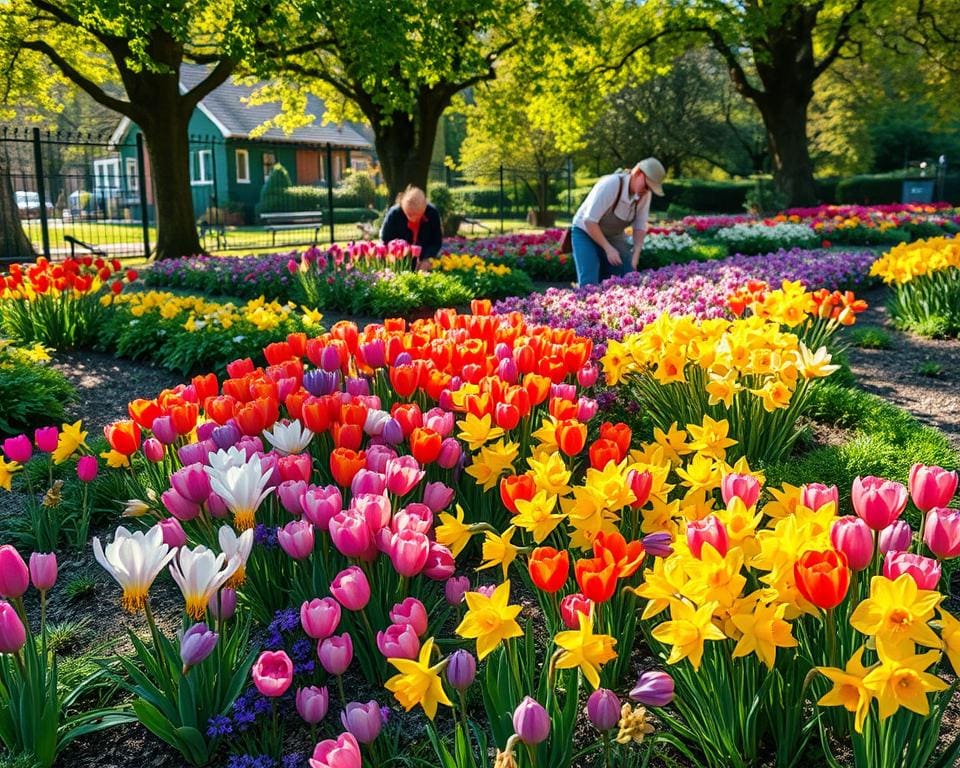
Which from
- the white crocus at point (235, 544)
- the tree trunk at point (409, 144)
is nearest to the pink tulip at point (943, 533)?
the white crocus at point (235, 544)

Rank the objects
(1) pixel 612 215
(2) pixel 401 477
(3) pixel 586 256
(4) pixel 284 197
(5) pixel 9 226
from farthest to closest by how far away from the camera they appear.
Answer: (4) pixel 284 197 → (5) pixel 9 226 → (3) pixel 586 256 → (1) pixel 612 215 → (2) pixel 401 477

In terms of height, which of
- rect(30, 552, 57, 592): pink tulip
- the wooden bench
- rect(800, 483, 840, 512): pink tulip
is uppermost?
the wooden bench

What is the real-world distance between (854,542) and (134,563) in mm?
1524

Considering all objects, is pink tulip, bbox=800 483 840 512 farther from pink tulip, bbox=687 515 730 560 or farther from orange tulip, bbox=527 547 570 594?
orange tulip, bbox=527 547 570 594

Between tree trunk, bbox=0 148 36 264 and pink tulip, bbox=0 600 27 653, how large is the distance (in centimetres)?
1637

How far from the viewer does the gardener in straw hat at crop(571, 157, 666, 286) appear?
7.52 metres

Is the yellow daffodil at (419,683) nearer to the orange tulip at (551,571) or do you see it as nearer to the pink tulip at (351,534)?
the orange tulip at (551,571)

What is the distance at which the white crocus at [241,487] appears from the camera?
2.13m

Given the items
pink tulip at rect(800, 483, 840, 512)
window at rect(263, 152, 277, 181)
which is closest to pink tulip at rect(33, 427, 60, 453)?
pink tulip at rect(800, 483, 840, 512)

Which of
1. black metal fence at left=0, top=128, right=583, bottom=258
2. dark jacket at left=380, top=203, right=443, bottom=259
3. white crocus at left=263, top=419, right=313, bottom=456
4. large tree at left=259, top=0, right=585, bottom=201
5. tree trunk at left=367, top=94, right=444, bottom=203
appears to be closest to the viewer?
white crocus at left=263, top=419, right=313, bottom=456

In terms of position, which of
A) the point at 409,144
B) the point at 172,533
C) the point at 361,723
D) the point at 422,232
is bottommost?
the point at 361,723

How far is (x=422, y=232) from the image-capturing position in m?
10.4

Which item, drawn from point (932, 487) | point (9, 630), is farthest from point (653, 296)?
point (9, 630)

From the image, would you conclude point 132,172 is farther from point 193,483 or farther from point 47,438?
point 193,483
